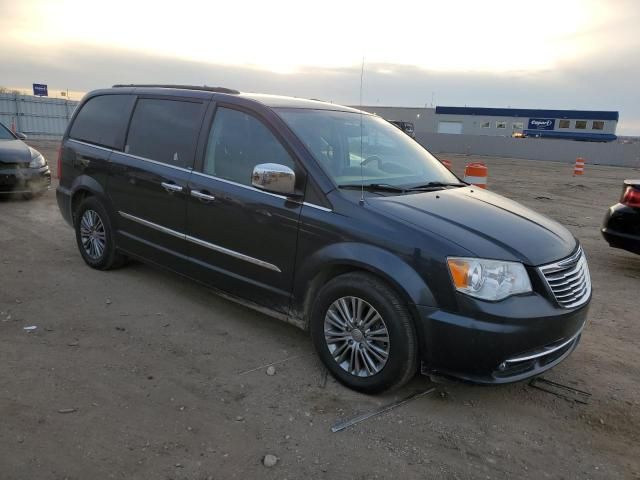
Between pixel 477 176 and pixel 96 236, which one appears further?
pixel 477 176

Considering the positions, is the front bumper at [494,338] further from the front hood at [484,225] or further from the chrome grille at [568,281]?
the front hood at [484,225]

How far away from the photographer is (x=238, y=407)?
3.06 meters

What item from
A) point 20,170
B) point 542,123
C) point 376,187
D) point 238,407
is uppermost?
point 542,123

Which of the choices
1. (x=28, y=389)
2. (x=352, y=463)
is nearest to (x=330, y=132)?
(x=352, y=463)

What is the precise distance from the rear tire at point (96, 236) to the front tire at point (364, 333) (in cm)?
266

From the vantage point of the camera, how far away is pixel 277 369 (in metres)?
3.54

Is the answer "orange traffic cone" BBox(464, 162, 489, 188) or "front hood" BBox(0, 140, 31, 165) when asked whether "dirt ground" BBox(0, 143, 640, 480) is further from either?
"front hood" BBox(0, 140, 31, 165)

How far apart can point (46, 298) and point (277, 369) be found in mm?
2413

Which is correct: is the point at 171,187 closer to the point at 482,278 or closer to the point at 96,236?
the point at 96,236

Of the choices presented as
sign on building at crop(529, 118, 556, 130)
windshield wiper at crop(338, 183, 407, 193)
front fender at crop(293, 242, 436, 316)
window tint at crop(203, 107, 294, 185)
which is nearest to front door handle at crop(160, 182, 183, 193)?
window tint at crop(203, 107, 294, 185)

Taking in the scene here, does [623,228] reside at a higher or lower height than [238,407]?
higher

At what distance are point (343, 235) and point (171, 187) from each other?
1.78m

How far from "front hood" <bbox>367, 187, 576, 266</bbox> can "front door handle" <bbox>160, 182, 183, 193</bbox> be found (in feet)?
5.66

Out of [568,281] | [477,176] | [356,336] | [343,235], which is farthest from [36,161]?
[568,281]
